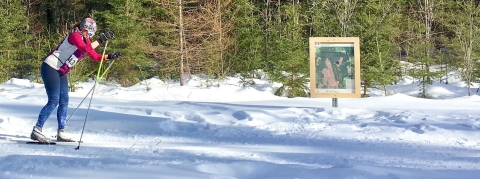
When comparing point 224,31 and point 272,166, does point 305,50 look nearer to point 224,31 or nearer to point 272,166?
point 224,31

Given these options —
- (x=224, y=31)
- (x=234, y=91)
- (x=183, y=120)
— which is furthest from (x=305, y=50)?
(x=183, y=120)

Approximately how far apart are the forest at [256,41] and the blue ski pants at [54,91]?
942 cm

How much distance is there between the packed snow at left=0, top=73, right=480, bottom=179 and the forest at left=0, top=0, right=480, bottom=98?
6805 mm

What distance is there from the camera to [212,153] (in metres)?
4.62

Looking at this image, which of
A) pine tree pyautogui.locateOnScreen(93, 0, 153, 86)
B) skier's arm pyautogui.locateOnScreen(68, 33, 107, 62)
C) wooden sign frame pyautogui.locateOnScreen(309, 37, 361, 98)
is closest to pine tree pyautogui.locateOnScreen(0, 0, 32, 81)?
pine tree pyautogui.locateOnScreen(93, 0, 153, 86)

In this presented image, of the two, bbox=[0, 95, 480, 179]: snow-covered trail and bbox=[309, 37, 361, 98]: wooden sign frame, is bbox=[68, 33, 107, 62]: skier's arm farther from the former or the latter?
bbox=[309, 37, 361, 98]: wooden sign frame

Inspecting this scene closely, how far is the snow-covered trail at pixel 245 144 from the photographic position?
3727 mm

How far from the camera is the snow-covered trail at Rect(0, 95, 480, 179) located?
373 cm

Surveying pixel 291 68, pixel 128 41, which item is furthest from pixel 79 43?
pixel 128 41

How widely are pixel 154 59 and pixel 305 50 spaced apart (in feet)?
26.0

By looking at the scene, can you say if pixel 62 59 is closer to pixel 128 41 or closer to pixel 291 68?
pixel 291 68

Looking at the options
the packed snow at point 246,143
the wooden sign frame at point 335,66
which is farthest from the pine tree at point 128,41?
the wooden sign frame at point 335,66

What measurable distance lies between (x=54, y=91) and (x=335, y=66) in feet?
16.9

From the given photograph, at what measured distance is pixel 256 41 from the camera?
21688 mm
